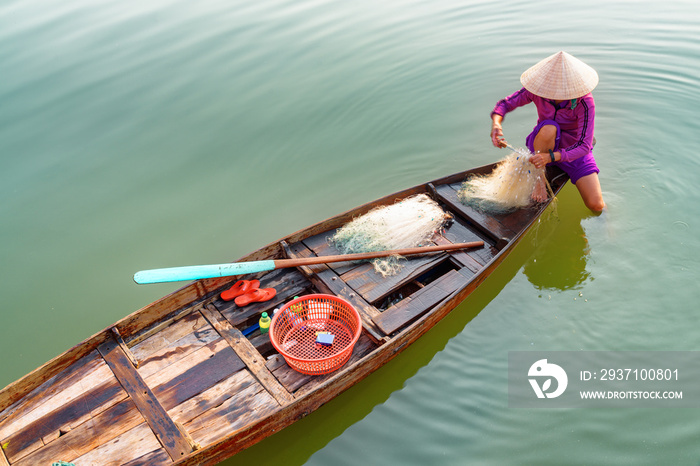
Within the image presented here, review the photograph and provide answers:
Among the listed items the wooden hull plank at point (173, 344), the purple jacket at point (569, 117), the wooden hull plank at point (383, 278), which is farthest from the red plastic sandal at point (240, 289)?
the purple jacket at point (569, 117)

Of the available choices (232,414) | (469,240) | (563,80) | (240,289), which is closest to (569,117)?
(563,80)

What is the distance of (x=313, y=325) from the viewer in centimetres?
420

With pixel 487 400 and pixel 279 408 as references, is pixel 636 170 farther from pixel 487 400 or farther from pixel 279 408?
pixel 279 408

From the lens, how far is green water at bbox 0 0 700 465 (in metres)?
3.99

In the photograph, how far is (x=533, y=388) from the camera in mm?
4051

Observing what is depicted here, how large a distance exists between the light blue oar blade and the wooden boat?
337 millimetres

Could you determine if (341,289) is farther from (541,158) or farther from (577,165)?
(577,165)

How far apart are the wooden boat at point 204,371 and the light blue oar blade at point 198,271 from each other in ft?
1.11

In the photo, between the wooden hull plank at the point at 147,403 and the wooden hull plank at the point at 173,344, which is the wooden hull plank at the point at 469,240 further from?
the wooden hull plank at the point at 147,403

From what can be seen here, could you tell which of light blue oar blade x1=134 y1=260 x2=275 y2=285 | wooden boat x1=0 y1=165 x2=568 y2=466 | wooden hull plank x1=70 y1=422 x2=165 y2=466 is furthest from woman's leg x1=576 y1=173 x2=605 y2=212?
wooden hull plank x1=70 y1=422 x2=165 y2=466

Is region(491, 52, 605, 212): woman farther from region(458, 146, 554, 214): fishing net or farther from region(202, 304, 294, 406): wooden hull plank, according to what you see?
region(202, 304, 294, 406): wooden hull plank

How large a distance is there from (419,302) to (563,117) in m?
2.57

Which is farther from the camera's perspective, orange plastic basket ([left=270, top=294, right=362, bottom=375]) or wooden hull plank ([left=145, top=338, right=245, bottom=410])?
orange plastic basket ([left=270, top=294, right=362, bottom=375])

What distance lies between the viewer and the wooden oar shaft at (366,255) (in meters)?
4.38
